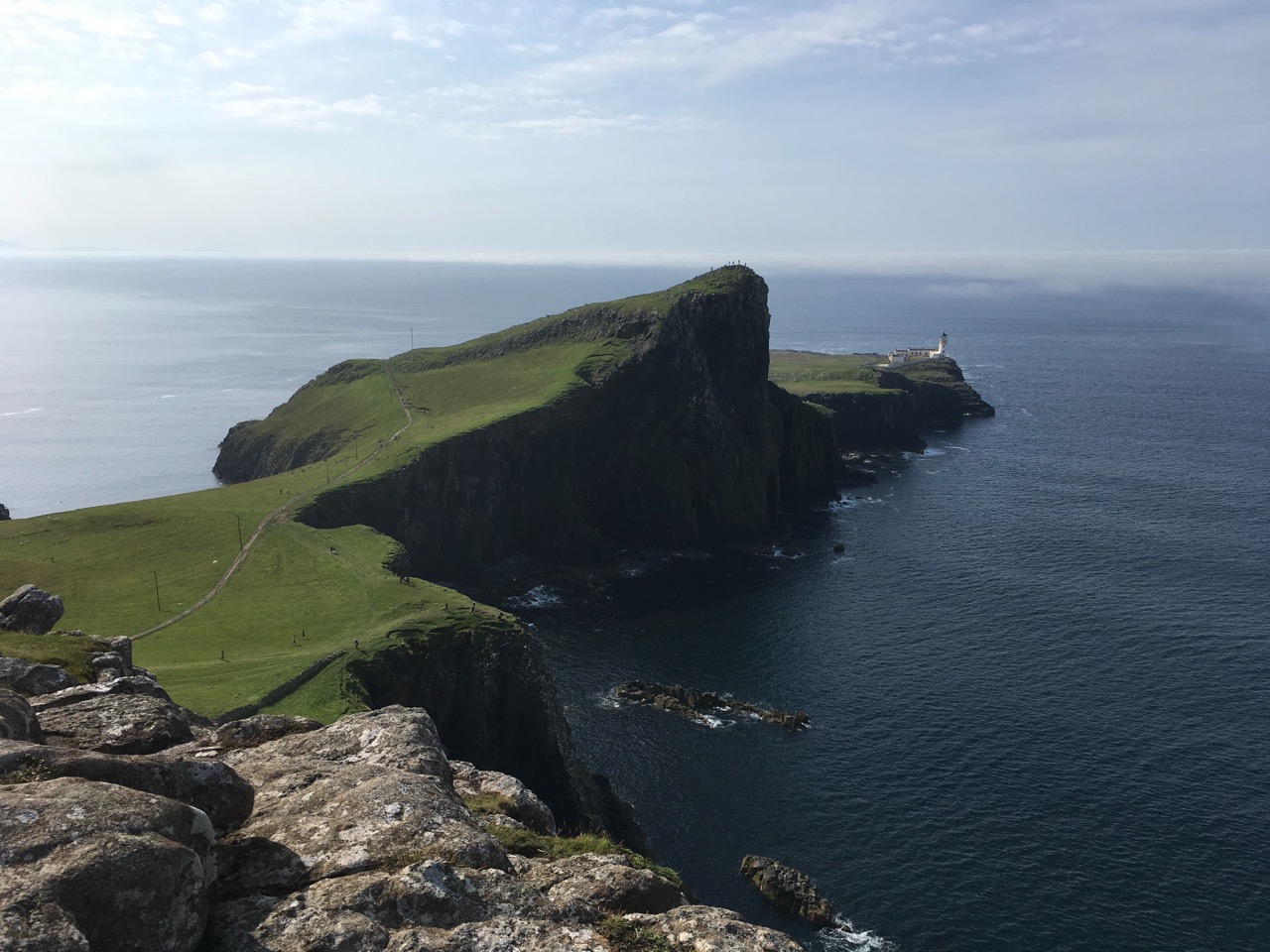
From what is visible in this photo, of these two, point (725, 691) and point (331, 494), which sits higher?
point (331, 494)

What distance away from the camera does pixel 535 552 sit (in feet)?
428

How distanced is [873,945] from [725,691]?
35.3 metres

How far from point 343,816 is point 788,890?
163 ft

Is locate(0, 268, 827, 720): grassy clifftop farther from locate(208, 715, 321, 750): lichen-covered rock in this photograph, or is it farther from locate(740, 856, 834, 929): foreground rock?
locate(740, 856, 834, 929): foreground rock

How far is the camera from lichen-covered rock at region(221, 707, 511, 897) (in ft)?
50.6

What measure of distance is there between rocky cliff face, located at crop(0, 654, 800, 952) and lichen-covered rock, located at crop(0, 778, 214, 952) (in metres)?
0.02

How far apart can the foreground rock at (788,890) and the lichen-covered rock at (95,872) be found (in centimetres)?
5206

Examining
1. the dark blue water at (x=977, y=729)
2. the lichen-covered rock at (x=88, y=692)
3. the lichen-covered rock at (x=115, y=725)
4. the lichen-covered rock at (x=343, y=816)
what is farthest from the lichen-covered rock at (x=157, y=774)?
the dark blue water at (x=977, y=729)

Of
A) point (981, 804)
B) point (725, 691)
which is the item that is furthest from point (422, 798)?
point (725, 691)

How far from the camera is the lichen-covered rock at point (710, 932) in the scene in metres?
15.2

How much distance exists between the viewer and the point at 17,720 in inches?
693

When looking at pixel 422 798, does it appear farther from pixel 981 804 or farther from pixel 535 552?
pixel 535 552

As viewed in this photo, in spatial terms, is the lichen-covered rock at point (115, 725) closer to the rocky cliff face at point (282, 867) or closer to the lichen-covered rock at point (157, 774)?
the rocky cliff face at point (282, 867)

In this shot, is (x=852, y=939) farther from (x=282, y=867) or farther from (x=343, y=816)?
(x=282, y=867)
